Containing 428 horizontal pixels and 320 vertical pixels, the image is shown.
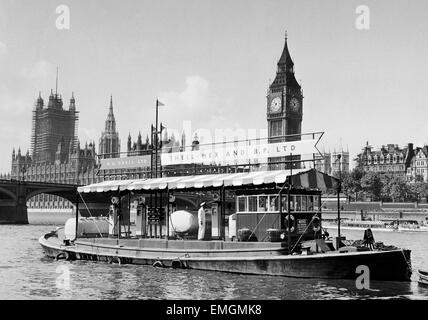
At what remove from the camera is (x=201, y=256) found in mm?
28703

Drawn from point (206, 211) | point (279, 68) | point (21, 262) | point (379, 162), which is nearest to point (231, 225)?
point (206, 211)

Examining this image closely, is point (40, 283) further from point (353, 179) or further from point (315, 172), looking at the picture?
point (353, 179)

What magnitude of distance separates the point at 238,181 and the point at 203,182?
249cm

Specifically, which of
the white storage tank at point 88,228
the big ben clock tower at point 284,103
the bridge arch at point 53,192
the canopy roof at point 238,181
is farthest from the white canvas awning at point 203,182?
the big ben clock tower at point 284,103

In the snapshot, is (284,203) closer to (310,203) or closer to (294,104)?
(310,203)

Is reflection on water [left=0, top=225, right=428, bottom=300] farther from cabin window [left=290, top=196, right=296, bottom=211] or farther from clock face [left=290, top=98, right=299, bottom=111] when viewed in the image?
clock face [left=290, top=98, right=299, bottom=111]

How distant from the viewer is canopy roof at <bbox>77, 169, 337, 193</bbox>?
26188 mm

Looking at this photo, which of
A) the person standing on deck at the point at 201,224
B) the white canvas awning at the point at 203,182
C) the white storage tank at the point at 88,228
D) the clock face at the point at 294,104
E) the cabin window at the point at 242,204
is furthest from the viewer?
the clock face at the point at 294,104

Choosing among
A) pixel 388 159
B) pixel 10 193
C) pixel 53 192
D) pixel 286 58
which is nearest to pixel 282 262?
pixel 10 193

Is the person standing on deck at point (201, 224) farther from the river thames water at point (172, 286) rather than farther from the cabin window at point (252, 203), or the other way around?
the cabin window at point (252, 203)

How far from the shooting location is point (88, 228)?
36781mm

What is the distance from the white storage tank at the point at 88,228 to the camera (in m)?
36.7
